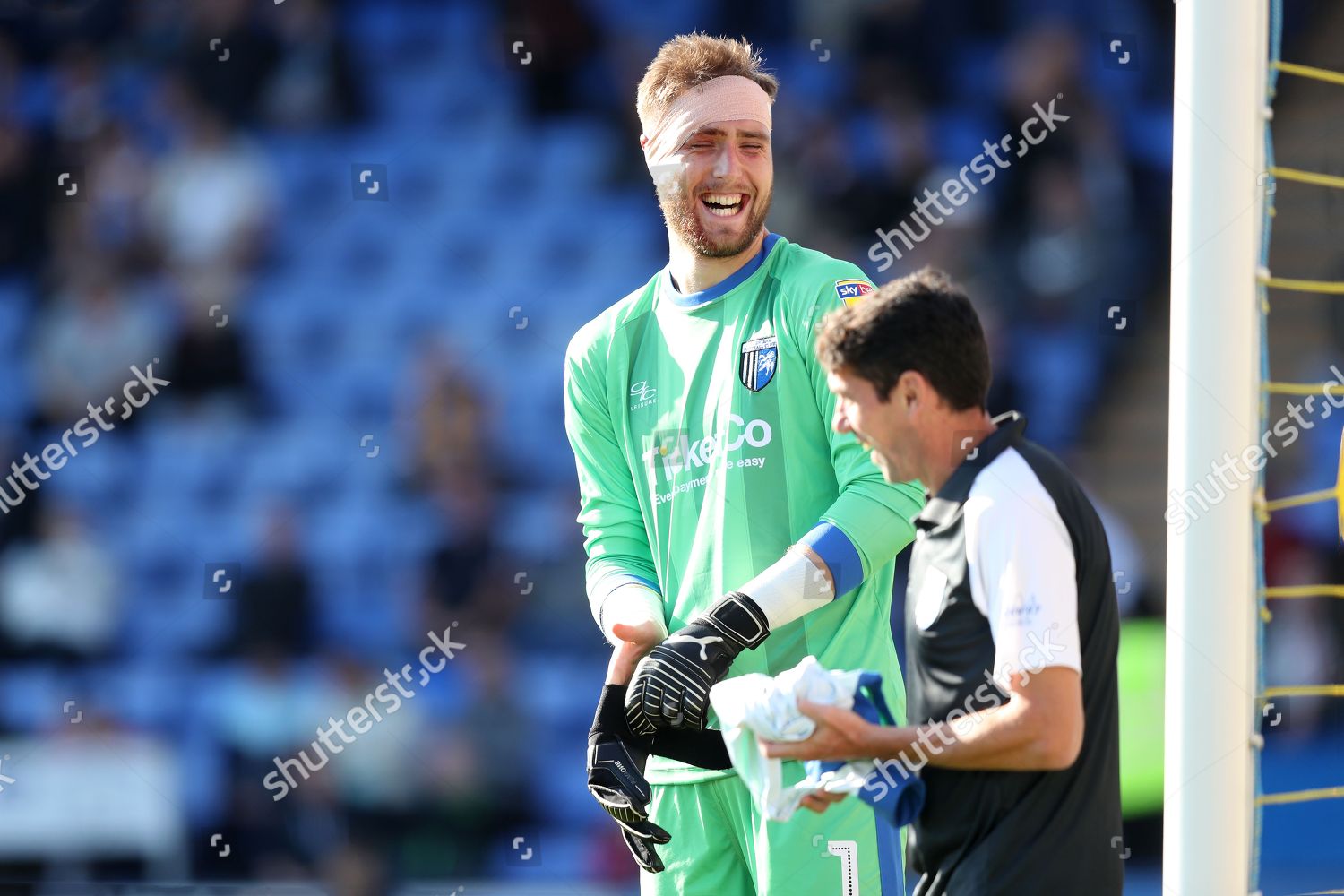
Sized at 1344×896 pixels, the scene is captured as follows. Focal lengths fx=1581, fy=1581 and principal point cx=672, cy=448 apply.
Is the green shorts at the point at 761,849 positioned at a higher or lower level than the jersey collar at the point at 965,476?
lower

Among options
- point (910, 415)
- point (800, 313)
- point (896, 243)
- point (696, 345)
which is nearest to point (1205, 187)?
point (800, 313)

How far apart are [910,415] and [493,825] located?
4.56 meters

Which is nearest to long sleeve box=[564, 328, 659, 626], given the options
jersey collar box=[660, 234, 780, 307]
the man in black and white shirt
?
jersey collar box=[660, 234, 780, 307]

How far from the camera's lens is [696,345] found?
3.11 meters

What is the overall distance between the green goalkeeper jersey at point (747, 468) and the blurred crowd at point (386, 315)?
3359 millimetres

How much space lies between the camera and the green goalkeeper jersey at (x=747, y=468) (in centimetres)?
293

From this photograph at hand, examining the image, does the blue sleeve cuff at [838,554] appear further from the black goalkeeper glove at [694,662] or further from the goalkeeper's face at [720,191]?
the goalkeeper's face at [720,191]

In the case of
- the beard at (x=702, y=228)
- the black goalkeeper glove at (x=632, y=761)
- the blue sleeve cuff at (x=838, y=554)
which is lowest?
the black goalkeeper glove at (x=632, y=761)

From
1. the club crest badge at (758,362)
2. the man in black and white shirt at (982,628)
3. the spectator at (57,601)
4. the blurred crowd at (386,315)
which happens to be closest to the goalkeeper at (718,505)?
the club crest badge at (758,362)

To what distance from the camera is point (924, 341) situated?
2.08 meters

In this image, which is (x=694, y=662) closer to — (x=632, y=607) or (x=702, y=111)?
(x=632, y=607)

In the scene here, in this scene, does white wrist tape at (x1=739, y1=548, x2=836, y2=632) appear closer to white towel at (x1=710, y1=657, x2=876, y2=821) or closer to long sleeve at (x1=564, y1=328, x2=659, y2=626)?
long sleeve at (x1=564, y1=328, x2=659, y2=626)

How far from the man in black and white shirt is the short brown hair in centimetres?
115

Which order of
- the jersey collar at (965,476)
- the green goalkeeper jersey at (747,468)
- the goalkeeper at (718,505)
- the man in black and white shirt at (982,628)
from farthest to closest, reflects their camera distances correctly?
the green goalkeeper jersey at (747,468) → the goalkeeper at (718,505) → the jersey collar at (965,476) → the man in black and white shirt at (982,628)
